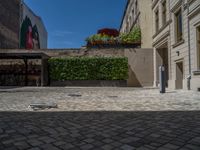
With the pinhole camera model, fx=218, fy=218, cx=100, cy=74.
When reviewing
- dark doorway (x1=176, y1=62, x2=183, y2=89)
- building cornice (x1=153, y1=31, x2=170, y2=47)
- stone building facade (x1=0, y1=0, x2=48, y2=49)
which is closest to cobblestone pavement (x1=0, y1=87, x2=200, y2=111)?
dark doorway (x1=176, y1=62, x2=183, y2=89)

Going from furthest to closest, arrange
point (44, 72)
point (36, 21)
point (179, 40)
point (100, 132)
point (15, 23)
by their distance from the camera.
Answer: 1. point (36, 21)
2. point (15, 23)
3. point (44, 72)
4. point (179, 40)
5. point (100, 132)

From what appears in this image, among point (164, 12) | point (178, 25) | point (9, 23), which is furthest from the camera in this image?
point (9, 23)

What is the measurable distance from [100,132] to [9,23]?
29.4 meters

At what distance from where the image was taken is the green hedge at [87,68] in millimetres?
19422

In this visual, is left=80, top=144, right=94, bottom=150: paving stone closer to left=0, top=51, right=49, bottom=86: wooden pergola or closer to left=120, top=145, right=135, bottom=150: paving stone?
left=120, top=145, right=135, bottom=150: paving stone

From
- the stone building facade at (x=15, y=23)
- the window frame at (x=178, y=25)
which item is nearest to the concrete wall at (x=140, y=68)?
the window frame at (x=178, y=25)

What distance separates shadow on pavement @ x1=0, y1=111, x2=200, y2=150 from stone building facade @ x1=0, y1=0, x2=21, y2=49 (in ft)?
80.6

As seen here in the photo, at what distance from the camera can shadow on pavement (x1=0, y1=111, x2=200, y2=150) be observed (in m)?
2.96

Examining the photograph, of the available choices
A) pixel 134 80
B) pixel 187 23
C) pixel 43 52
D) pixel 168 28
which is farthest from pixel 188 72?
pixel 43 52

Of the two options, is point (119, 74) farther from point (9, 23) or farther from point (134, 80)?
point (9, 23)

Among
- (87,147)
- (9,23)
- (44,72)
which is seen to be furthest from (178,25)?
(9,23)

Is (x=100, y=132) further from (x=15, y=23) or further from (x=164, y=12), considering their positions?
(x=15, y=23)

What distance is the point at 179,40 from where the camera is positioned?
1433cm

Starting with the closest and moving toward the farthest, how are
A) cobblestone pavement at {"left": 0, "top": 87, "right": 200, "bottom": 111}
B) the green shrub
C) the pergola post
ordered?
1. cobblestone pavement at {"left": 0, "top": 87, "right": 200, "bottom": 111}
2. the pergola post
3. the green shrub
